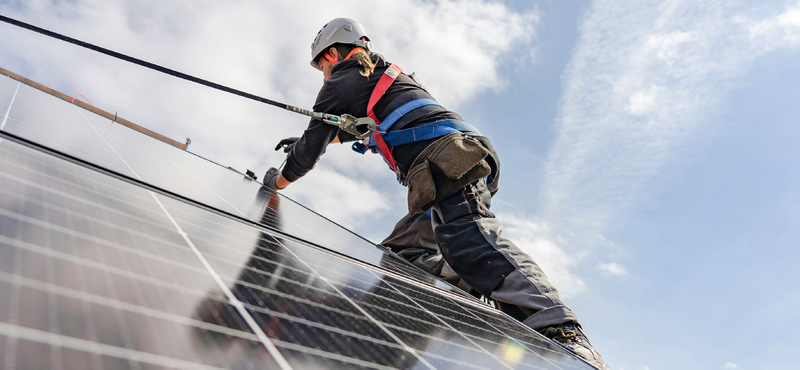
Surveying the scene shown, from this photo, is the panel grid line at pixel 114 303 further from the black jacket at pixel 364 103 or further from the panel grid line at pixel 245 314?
the black jacket at pixel 364 103

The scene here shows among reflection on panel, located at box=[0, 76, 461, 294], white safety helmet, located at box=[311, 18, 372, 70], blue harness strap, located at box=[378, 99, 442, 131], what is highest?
white safety helmet, located at box=[311, 18, 372, 70]

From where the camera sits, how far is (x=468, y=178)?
3955mm

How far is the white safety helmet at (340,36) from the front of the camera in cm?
529

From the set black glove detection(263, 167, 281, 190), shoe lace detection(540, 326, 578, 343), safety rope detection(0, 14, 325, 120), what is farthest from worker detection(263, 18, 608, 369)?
black glove detection(263, 167, 281, 190)

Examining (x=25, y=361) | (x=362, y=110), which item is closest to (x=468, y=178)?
(x=362, y=110)

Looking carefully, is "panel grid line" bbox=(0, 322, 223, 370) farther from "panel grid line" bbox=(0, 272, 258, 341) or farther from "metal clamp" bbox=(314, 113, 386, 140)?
"metal clamp" bbox=(314, 113, 386, 140)

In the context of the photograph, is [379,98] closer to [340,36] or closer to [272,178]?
[340,36]

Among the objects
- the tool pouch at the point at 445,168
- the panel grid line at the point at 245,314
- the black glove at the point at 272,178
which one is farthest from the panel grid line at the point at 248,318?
the black glove at the point at 272,178

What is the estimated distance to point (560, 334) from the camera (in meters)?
3.16

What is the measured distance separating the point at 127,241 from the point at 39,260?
0.40 metres

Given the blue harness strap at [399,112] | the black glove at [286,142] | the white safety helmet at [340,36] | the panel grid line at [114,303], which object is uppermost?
the white safety helmet at [340,36]

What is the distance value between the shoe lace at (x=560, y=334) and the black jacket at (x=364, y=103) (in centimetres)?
187

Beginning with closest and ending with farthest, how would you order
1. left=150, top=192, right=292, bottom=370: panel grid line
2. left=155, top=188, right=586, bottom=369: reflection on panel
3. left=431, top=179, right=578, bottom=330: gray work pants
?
left=150, top=192, right=292, bottom=370: panel grid line < left=155, top=188, right=586, bottom=369: reflection on panel < left=431, top=179, right=578, bottom=330: gray work pants

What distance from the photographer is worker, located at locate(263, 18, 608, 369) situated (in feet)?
11.2
